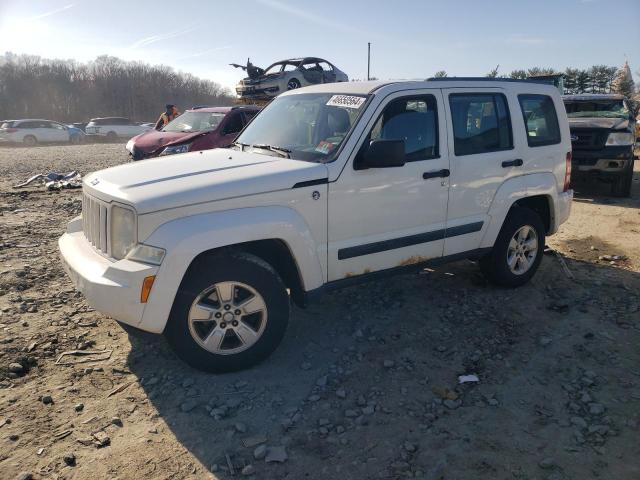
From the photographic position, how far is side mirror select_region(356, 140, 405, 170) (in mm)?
3467

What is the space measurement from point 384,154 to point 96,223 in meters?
2.08

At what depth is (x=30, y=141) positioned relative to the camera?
28.9m

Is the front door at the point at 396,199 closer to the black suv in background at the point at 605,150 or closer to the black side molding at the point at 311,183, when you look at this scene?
the black side molding at the point at 311,183

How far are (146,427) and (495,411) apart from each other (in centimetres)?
213

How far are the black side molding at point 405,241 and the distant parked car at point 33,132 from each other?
3100cm

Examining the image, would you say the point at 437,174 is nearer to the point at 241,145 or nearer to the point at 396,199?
the point at 396,199

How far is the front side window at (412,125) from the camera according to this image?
383cm

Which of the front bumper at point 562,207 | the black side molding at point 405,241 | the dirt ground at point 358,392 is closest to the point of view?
the dirt ground at point 358,392

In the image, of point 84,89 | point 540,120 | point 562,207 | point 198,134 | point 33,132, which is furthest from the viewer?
point 84,89

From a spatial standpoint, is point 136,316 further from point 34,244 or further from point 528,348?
point 34,244

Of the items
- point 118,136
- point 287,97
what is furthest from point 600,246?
point 118,136

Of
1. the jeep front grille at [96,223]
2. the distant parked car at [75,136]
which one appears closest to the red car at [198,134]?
the jeep front grille at [96,223]

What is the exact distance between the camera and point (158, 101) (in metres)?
66.8

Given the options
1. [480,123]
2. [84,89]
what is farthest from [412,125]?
[84,89]
